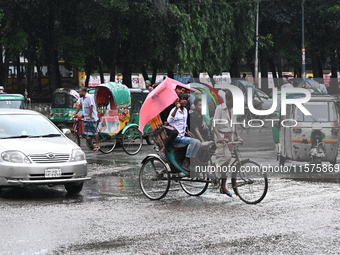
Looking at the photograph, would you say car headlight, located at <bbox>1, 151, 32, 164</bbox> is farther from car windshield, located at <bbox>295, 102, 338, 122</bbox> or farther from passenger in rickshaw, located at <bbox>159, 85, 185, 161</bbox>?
car windshield, located at <bbox>295, 102, 338, 122</bbox>

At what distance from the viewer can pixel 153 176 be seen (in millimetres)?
9680

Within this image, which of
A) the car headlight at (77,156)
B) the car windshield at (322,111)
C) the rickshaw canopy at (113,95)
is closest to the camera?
the car headlight at (77,156)

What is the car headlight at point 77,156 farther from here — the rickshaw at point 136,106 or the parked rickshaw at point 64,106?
the parked rickshaw at point 64,106

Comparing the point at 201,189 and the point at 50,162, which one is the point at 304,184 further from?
the point at 50,162

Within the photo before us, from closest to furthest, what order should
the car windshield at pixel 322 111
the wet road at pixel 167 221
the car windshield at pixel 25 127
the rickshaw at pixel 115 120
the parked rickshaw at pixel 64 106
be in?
the wet road at pixel 167 221, the car windshield at pixel 25 127, the car windshield at pixel 322 111, the rickshaw at pixel 115 120, the parked rickshaw at pixel 64 106

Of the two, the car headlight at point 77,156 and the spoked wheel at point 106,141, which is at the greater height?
the car headlight at point 77,156

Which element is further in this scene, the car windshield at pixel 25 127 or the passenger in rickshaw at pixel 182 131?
the car windshield at pixel 25 127

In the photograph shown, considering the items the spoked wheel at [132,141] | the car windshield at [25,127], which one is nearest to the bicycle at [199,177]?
the car windshield at [25,127]

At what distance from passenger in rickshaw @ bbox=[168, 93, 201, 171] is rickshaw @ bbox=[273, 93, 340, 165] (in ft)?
12.6

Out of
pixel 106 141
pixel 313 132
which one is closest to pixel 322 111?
pixel 313 132

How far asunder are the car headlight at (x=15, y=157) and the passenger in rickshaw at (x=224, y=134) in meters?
3.07

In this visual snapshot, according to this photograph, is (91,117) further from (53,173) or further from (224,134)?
(224,134)

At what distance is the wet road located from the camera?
21.1 ft

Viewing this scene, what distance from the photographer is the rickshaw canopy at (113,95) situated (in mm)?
17766
